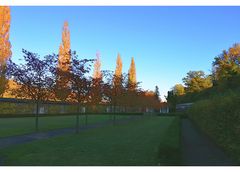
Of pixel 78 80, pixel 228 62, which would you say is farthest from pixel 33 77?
pixel 228 62

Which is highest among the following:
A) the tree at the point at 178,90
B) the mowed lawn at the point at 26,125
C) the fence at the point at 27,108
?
the tree at the point at 178,90

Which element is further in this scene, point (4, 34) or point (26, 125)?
point (4, 34)

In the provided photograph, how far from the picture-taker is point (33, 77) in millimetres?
19406

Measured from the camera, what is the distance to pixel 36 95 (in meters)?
19.9

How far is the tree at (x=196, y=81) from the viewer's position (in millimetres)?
90250

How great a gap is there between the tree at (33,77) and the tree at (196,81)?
244ft

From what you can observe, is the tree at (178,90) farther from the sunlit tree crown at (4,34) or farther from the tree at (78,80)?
the tree at (78,80)

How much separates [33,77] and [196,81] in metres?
77.0

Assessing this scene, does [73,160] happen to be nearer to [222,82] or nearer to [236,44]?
[222,82]

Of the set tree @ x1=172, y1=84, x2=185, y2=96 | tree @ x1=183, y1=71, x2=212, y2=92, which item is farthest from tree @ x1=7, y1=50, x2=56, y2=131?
tree @ x1=172, y1=84, x2=185, y2=96

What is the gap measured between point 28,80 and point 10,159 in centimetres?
1074

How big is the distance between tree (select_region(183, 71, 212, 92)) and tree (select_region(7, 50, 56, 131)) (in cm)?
7426

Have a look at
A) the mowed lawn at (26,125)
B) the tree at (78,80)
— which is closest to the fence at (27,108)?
the mowed lawn at (26,125)

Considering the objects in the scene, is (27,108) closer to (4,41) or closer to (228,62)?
(4,41)
